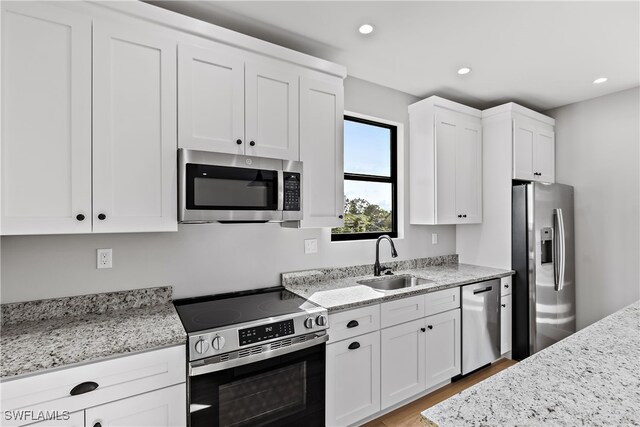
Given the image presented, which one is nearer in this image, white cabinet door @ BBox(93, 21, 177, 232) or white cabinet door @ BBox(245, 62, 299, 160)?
white cabinet door @ BBox(93, 21, 177, 232)

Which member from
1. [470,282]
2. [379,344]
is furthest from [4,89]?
[470,282]

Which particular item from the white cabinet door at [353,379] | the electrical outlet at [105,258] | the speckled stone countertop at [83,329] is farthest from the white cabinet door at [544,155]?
the electrical outlet at [105,258]

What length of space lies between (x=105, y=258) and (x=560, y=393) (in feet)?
6.94

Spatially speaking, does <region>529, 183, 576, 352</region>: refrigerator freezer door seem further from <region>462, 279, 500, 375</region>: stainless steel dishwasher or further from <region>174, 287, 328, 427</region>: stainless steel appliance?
<region>174, 287, 328, 427</region>: stainless steel appliance

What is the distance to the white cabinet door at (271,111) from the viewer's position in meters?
1.96

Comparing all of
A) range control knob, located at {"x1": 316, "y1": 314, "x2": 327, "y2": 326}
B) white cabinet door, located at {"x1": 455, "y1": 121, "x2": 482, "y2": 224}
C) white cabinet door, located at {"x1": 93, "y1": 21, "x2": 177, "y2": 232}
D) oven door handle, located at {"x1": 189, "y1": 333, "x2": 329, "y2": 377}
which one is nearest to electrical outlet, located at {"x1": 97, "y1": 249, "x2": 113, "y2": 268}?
white cabinet door, located at {"x1": 93, "y1": 21, "x2": 177, "y2": 232}

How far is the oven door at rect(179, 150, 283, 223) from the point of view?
68.3 inches

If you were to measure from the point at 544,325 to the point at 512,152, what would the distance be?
166 cm

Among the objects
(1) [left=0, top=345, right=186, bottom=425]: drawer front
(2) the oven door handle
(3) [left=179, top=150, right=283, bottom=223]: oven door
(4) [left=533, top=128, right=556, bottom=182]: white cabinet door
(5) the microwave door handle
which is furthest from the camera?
(4) [left=533, top=128, right=556, bottom=182]: white cabinet door

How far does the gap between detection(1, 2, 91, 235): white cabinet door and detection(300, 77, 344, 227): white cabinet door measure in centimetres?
119

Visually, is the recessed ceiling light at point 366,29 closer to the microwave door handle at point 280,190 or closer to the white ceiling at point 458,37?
the white ceiling at point 458,37

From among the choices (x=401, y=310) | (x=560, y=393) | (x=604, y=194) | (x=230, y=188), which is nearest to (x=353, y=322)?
(x=401, y=310)

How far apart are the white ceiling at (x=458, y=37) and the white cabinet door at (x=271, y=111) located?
0.31 metres

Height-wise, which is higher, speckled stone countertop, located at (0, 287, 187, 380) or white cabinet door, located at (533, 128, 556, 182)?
white cabinet door, located at (533, 128, 556, 182)
